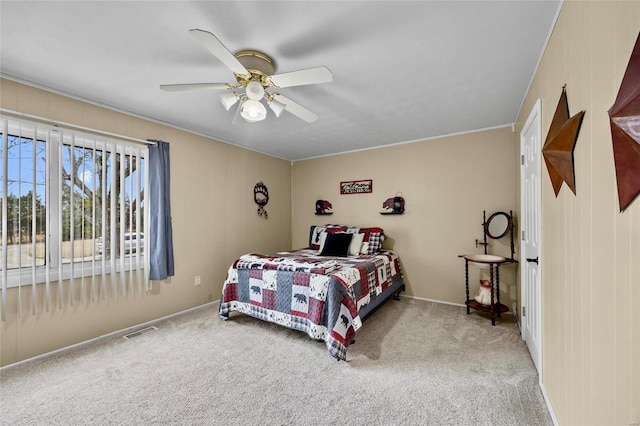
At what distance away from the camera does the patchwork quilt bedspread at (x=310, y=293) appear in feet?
8.06

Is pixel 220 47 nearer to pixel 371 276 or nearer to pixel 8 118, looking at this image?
pixel 8 118

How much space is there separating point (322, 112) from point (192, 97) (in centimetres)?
131

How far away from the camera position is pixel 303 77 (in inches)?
69.6

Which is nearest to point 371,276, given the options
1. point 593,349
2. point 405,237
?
point 405,237

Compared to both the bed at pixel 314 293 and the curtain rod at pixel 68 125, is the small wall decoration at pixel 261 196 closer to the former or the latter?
the bed at pixel 314 293

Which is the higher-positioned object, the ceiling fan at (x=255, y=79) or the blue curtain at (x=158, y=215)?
the ceiling fan at (x=255, y=79)

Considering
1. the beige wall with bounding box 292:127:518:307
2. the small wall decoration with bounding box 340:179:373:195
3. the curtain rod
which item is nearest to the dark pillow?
the beige wall with bounding box 292:127:518:307

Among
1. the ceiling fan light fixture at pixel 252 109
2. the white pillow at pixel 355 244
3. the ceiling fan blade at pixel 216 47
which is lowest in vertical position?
the white pillow at pixel 355 244

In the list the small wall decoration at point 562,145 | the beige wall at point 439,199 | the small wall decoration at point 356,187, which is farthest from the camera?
the small wall decoration at point 356,187

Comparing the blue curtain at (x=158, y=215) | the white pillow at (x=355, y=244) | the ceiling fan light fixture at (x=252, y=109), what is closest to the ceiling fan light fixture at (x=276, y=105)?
the ceiling fan light fixture at (x=252, y=109)

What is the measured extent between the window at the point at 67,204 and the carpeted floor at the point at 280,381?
808 mm

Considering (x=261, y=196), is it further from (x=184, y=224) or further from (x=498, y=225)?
(x=498, y=225)

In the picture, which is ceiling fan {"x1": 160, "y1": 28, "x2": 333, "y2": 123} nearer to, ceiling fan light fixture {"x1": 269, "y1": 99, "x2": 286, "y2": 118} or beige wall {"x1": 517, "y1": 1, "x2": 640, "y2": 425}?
ceiling fan light fixture {"x1": 269, "y1": 99, "x2": 286, "y2": 118}

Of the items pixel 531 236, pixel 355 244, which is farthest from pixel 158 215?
pixel 531 236
